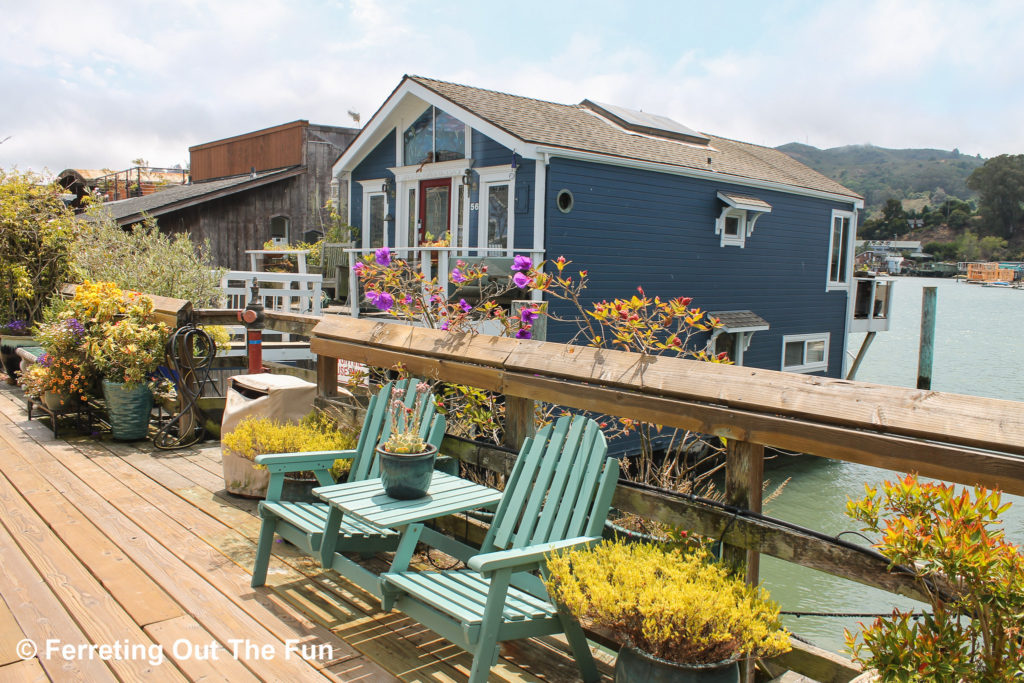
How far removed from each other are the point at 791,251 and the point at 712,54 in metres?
6.44

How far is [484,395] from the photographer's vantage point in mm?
4500

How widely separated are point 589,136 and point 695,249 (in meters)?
3.17

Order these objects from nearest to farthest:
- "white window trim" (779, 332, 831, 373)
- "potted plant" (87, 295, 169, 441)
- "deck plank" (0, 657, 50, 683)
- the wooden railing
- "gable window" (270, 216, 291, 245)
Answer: the wooden railing
"deck plank" (0, 657, 50, 683)
"potted plant" (87, 295, 169, 441)
"white window trim" (779, 332, 831, 373)
"gable window" (270, 216, 291, 245)

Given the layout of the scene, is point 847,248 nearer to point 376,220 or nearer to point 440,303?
point 376,220

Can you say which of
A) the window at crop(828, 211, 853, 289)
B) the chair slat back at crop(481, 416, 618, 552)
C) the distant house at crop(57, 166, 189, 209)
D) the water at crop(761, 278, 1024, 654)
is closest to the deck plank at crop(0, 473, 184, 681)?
the chair slat back at crop(481, 416, 618, 552)

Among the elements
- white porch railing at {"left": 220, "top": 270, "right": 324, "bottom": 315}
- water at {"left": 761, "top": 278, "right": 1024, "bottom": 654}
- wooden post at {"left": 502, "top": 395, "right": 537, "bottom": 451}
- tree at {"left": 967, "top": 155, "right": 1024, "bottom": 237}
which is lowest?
water at {"left": 761, "top": 278, "right": 1024, "bottom": 654}

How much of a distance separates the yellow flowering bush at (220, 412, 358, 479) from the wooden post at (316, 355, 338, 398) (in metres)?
0.33

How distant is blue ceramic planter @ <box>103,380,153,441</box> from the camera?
5.91 m

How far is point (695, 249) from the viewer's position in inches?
590

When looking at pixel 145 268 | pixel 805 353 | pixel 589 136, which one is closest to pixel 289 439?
pixel 145 268

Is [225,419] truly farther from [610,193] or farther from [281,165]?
[281,165]

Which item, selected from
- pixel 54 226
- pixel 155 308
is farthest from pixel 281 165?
pixel 155 308

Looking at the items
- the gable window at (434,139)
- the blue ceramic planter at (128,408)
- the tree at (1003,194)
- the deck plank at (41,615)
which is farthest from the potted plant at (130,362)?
the tree at (1003,194)

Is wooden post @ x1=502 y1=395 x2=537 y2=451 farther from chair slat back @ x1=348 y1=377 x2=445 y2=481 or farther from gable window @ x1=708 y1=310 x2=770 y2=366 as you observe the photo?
gable window @ x1=708 y1=310 x2=770 y2=366
